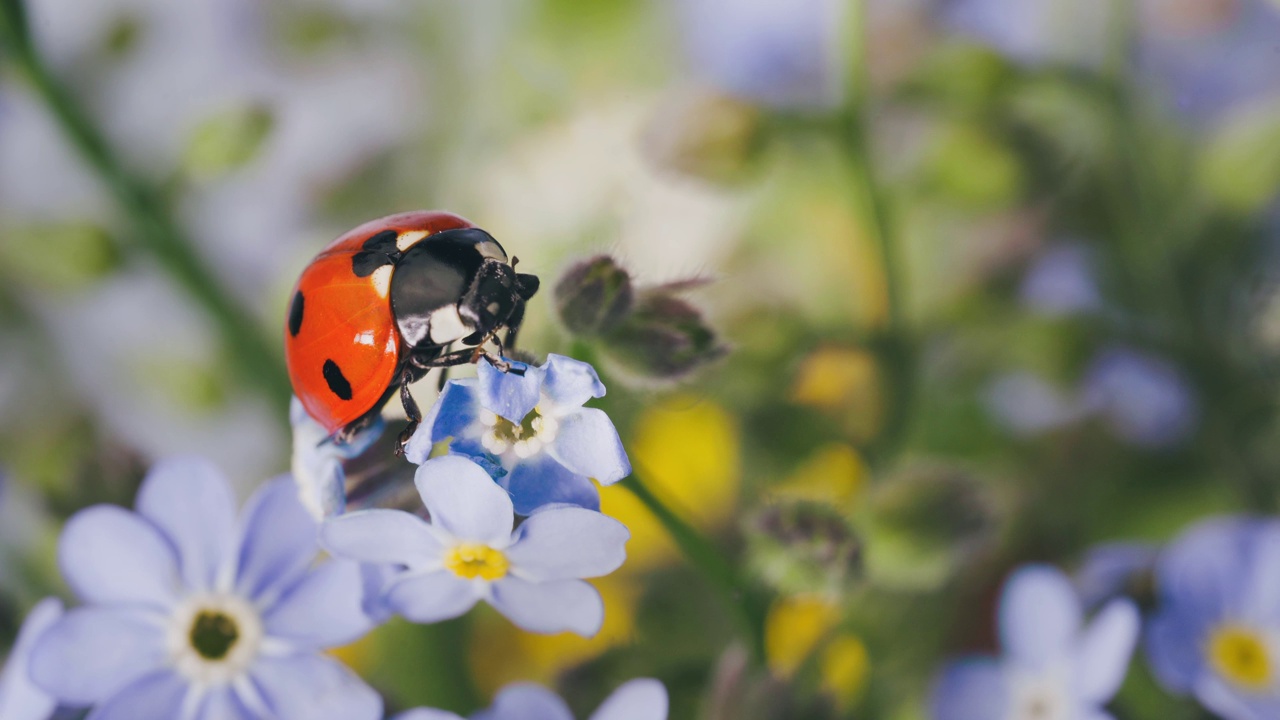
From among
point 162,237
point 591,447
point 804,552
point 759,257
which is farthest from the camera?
point 759,257

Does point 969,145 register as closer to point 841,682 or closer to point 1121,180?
point 1121,180

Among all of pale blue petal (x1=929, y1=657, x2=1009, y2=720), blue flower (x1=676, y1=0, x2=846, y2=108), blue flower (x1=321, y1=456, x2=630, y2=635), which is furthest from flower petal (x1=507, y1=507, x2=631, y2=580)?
blue flower (x1=676, y1=0, x2=846, y2=108)

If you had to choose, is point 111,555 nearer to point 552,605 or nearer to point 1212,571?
point 552,605

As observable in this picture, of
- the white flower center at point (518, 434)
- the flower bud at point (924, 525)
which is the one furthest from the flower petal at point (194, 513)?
the flower bud at point (924, 525)

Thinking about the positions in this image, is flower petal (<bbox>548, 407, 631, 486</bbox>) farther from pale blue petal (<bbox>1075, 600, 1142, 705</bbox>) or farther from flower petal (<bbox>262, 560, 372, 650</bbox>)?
pale blue petal (<bbox>1075, 600, 1142, 705</bbox>)

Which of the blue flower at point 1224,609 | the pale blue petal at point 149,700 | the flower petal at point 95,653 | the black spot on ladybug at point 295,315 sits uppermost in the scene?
the black spot on ladybug at point 295,315

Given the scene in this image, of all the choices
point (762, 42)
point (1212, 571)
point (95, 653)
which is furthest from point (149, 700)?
point (762, 42)

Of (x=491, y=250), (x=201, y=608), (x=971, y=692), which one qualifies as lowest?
(x=971, y=692)

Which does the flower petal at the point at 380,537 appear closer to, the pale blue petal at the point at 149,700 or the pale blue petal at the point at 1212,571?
the pale blue petal at the point at 149,700
